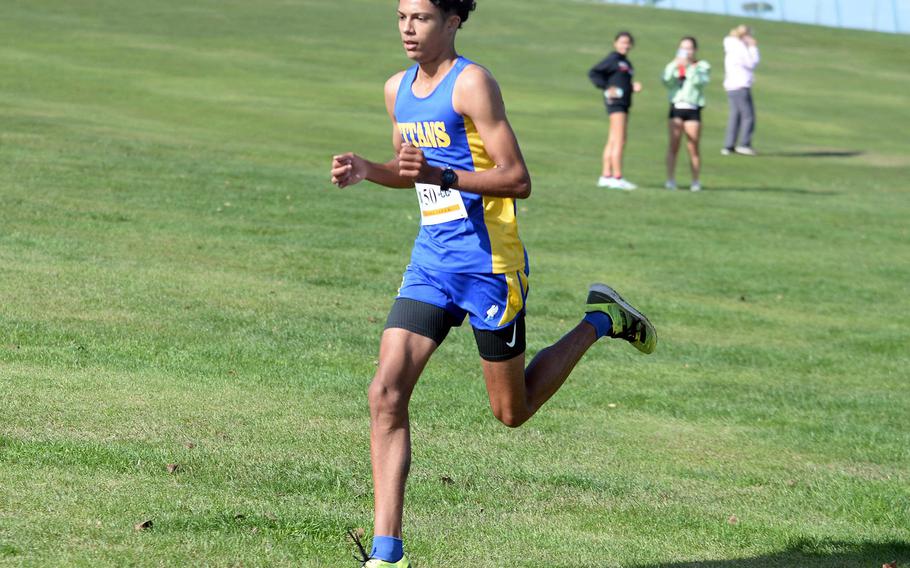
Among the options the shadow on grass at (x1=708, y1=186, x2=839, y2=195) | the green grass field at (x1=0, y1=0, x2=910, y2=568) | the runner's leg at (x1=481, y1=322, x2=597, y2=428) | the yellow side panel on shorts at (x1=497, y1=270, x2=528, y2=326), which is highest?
the yellow side panel on shorts at (x1=497, y1=270, x2=528, y2=326)

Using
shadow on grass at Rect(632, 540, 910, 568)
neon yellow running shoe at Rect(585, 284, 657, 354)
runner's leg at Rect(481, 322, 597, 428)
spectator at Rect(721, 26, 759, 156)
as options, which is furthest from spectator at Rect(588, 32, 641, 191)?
shadow on grass at Rect(632, 540, 910, 568)

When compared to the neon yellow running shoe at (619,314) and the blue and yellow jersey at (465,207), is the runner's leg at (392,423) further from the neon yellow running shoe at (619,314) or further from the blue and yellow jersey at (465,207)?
the neon yellow running shoe at (619,314)

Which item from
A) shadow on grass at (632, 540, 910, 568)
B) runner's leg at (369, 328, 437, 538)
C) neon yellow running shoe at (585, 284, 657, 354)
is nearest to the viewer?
runner's leg at (369, 328, 437, 538)

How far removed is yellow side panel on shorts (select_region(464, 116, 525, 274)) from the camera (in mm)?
5777

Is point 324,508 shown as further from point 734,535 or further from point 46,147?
point 46,147

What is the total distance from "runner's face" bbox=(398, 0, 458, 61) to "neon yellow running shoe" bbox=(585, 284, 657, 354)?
1973 mm

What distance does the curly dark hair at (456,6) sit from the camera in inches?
224

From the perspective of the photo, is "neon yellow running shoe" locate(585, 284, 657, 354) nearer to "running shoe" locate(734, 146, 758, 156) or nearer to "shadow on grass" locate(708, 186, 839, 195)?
"shadow on grass" locate(708, 186, 839, 195)

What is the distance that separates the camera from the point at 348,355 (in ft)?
32.4

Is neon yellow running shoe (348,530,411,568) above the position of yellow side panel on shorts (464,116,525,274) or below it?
below

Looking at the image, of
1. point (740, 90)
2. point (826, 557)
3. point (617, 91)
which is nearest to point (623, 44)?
point (617, 91)

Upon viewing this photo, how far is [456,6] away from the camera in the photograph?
18.9 feet

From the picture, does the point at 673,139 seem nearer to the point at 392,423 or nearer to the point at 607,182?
the point at 607,182

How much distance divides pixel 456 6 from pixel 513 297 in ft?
3.97
